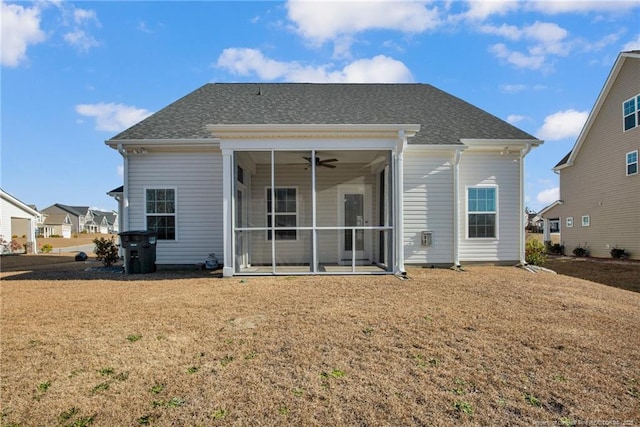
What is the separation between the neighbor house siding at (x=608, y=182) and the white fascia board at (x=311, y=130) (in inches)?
488

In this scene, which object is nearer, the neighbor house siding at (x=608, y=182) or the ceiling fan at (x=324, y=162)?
the ceiling fan at (x=324, y=162)

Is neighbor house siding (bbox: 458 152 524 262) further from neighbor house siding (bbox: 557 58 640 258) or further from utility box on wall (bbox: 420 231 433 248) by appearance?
neighbor house siding (bbox: 557 58 640 258)

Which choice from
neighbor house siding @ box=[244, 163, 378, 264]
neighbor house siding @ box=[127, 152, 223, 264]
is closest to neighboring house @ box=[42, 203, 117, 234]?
neighbor house siding @ box=[127, 152, 223, 264]

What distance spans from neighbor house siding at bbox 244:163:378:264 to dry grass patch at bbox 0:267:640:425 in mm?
2413

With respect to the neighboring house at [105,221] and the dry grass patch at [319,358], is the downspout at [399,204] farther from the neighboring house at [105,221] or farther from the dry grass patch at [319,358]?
the neighboring house at [105,221]

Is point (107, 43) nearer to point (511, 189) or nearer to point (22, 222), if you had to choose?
point (511, 189)

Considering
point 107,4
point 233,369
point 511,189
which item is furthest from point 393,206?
point 107,4

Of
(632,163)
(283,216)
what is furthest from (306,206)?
(632,163)

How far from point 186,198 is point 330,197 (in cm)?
409

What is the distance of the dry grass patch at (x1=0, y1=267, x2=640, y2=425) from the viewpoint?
2.65 m

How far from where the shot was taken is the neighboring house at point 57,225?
52.3 m

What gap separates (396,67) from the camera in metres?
Answer: 14.4

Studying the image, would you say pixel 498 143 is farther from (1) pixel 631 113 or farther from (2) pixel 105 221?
(2) pixel 105 221

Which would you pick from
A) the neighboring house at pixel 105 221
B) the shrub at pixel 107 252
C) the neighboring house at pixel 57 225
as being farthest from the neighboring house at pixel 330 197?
the neighboring house at pixel 105 221
